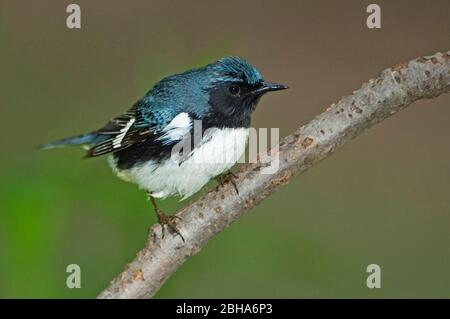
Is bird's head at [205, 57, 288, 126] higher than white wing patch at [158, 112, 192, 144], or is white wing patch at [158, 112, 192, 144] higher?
bird's head at [205, 57, 288, 126]

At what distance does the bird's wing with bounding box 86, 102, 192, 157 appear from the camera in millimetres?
2191

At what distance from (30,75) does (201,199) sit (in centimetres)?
146

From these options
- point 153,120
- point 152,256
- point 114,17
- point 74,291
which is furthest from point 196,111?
point 114,17

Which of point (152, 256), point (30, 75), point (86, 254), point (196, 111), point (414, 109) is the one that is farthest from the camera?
point (414, 109)

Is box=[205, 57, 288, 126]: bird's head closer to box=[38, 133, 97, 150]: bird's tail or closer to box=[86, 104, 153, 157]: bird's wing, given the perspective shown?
box=[86, 104, 153, 157]: bird's wing

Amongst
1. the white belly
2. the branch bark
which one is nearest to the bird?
the white belly

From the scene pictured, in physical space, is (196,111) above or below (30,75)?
below

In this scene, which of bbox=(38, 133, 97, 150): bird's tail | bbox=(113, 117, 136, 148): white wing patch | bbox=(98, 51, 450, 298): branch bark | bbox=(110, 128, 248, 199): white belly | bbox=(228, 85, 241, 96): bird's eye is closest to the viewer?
bbox=(98, 51, 450, 298): branch bark

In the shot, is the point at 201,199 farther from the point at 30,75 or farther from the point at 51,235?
the point at 30,75

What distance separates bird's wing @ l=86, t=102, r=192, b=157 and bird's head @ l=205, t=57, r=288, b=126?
0.11 metres

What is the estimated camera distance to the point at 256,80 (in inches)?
88.5

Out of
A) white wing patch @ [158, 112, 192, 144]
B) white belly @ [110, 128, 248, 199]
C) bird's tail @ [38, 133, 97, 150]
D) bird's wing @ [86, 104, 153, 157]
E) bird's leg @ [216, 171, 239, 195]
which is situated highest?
bird's tail @ [38, 133, 97, 150]

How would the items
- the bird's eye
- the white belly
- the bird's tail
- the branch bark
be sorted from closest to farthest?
the branch bark < the white belly < the bird's eye < the bird's tail

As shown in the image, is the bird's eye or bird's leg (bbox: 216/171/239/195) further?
the bird's eye
